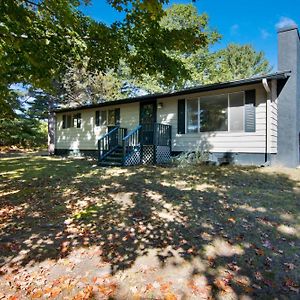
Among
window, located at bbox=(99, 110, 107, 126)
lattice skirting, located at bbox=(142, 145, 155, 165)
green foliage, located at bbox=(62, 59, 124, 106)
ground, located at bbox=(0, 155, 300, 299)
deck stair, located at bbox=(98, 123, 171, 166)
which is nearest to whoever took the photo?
ground, located at bbox=(0, 155, 300, 299)

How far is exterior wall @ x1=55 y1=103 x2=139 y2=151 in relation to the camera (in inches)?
521

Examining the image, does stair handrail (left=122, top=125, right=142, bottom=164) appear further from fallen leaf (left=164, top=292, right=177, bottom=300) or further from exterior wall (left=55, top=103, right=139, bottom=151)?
fallen leaf (left=164, top=292, right=177, bottom=300)

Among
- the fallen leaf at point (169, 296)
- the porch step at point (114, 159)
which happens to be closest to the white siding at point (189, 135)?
the porch step at point (114, 159)

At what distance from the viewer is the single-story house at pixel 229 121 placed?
9.10 m

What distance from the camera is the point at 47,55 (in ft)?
18.6

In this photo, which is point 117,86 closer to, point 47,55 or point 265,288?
point 47,55

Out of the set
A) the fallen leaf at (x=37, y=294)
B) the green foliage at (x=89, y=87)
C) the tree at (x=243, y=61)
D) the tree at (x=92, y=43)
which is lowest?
the fallen leaf at (x=37, y=294)

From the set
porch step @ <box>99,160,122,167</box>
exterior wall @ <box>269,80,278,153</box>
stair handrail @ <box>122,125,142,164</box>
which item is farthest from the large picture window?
porch step @ <box>99,160,122,167</box>

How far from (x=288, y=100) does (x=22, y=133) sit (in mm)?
19724

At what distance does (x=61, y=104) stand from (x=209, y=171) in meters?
22.5

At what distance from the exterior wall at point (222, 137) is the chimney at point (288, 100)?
0.73 metres

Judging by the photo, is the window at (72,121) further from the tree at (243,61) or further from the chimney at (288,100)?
the tree at (243,61)

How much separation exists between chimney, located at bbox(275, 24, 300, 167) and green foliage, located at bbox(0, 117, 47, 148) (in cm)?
1789

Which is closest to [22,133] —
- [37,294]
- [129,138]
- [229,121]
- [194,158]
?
[129,138]
